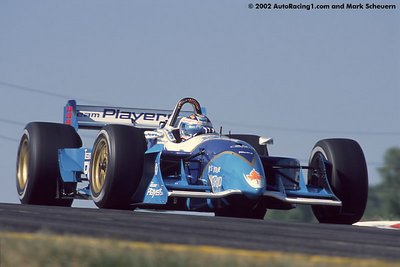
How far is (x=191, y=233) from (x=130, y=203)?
6782mm

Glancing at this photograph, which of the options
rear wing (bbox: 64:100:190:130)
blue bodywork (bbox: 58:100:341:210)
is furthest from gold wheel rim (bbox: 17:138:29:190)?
blue bodywork (bbox: 58:100:341:210)

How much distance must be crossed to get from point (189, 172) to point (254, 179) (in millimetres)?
1505

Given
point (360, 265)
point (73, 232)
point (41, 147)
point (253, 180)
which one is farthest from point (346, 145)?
point (360, 265)

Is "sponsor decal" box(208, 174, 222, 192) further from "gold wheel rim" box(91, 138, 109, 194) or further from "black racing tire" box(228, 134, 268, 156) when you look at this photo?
"black racing tire" box(228, 134, 268, 156)

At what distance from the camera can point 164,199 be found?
16906mm

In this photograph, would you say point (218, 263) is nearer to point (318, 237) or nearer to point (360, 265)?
point (360, 265)

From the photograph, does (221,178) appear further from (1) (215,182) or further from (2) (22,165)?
(2) (22,165)

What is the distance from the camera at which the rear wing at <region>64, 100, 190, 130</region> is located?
2186cm

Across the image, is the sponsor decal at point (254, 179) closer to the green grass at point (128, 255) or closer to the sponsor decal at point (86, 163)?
the sponsor decal at point (86, 163)

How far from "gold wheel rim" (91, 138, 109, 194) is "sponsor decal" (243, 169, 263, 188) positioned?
2572mm

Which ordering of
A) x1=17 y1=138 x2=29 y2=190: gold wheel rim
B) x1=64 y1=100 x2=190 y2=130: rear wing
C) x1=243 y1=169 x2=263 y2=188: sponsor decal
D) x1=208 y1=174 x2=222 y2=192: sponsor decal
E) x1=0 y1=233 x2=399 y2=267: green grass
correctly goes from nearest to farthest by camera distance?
x1=0 y1=233 x2=399 y2=267: green grass
x1=243 y1=169 x2=263 y2=188: sponsor decal
x1=208 y1=174 x2=222 y2=192: sponsor decal
x1=17 y1=138 x2=29 y2=190: gold wheel rim
x1=64 y1=100 x2=190 y2=130: rear wing

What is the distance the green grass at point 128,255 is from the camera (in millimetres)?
7523

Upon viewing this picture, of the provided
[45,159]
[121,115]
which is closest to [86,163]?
[45,159]

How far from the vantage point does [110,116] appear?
2222 cm
